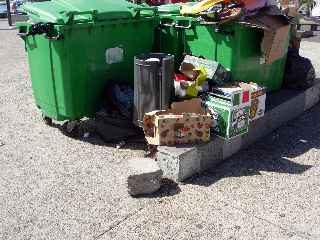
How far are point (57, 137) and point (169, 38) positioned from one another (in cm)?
197

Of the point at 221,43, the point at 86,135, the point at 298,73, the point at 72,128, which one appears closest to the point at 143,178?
the point at 86,135

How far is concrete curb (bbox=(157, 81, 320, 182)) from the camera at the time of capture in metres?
4.22

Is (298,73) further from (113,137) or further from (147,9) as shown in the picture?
(113,137)

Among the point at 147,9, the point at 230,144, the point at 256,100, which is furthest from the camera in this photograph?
the point at 147,9

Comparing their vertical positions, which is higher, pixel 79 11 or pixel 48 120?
pixel 79 11

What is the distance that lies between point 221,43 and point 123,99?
1364 millimetres

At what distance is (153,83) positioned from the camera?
462 cm

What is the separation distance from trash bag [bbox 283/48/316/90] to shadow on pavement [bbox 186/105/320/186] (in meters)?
0.58

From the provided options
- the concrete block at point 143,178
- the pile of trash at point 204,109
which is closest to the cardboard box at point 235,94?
the pile of trash at point 204,109

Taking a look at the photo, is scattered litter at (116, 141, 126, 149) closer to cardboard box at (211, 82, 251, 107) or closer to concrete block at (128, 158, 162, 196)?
concrete block at (128, 158, 162, 196)

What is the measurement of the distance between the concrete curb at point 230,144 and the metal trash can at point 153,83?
0.62 metres

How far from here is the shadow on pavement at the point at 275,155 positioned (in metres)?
4.46

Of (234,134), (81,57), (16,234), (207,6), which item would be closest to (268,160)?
(234,134)

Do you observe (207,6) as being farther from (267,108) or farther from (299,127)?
(299,127)
